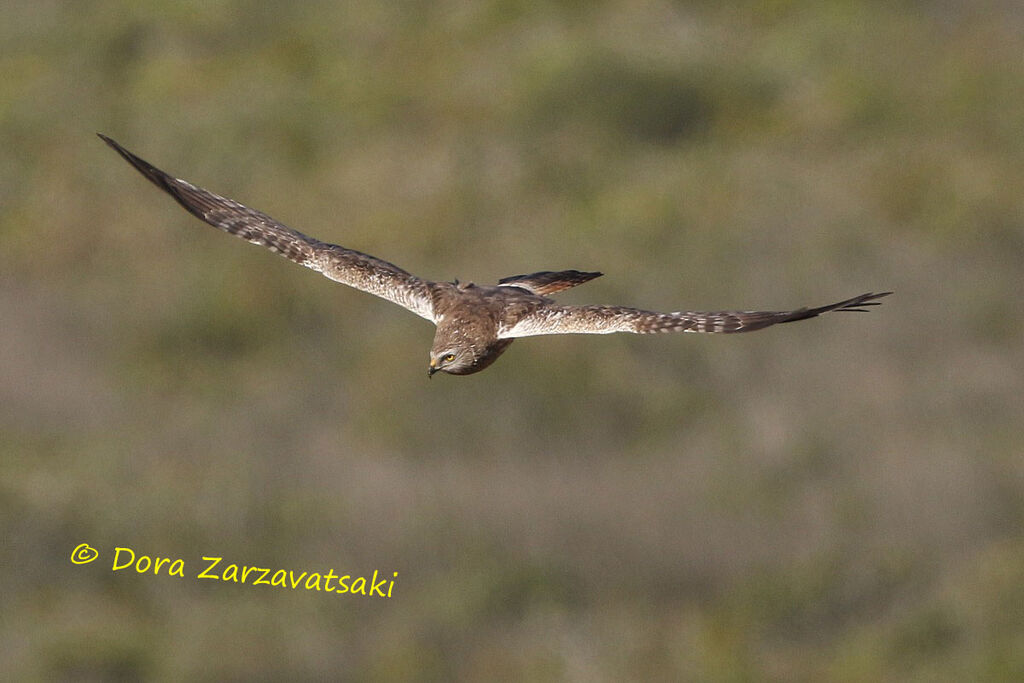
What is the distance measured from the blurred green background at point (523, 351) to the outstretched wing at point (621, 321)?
441 inches

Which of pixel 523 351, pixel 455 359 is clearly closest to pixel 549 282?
pixel 455 359

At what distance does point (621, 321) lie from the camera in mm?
10297

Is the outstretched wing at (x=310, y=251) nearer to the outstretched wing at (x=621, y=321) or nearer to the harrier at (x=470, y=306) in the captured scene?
the harrier at (x=470, y=306)

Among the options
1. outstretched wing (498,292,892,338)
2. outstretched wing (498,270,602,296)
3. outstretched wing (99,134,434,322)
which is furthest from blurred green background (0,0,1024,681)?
outstretched wing (498,292,892,338)

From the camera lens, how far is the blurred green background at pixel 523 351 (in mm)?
22953

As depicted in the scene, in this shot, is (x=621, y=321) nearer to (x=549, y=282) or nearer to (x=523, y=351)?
(x=549, y=282)

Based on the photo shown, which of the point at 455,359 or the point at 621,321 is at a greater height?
the point at 621,321

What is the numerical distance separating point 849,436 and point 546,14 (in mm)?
15455

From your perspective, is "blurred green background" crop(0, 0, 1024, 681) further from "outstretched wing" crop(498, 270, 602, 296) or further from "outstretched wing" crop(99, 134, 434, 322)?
"outstretched wing" crop(99, 134, 434, 322)

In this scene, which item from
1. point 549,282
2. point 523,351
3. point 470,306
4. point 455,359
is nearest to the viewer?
point 455,359

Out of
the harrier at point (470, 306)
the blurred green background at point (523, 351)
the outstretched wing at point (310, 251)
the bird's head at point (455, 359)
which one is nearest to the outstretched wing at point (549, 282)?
the harrier at point (470, 306)

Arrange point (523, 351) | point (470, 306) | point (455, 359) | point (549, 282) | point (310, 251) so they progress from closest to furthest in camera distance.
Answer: point (455, 359)
point (470, 306)
point (310, 251)
point (549, 282)
point (523, 351)

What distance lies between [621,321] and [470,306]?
0.81 meters

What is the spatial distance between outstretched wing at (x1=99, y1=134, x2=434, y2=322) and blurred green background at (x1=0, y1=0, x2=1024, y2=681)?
414 inches
